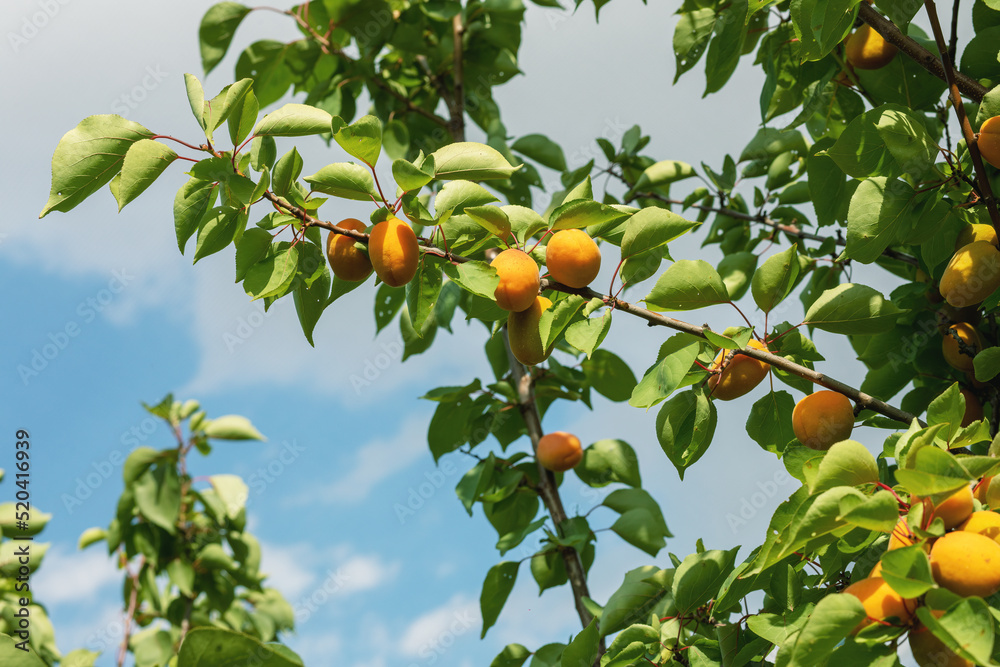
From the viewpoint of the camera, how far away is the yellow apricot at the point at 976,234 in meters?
1.49

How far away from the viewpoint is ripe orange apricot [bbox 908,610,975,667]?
3.18ft

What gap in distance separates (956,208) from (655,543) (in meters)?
1.27

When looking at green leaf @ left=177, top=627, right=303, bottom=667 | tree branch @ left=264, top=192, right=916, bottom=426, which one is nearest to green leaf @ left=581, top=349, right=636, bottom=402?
tree branch @ left=264, top=192, right=916, bottom=426

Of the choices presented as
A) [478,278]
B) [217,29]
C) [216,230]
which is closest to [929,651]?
[478,278]

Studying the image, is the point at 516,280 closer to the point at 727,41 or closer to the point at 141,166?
the point at 141,166

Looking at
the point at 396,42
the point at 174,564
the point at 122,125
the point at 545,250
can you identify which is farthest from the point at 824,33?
the point at 174,564

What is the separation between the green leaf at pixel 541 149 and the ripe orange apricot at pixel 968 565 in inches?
A: 87.5

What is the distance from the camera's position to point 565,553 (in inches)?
87.5

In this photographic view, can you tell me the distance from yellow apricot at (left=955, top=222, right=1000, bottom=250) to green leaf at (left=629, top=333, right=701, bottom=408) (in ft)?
2.27

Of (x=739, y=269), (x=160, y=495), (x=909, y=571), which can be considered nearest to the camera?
(x=909, y=571)

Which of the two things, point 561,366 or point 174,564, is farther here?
point 174,564

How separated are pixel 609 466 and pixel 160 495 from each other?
2.27m

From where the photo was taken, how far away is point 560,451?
2342 mm

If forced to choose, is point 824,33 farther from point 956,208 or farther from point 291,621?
point 291,621
